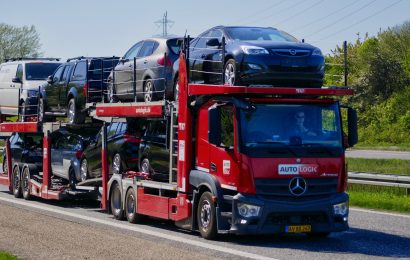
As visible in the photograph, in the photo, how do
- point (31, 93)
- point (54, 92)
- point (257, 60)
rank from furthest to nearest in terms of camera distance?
point (31, 93), point (54, 92), point (257, 60)

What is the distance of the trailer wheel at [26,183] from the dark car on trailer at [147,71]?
502cm

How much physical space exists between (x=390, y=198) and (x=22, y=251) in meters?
10.2

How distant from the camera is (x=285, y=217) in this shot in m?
14.9

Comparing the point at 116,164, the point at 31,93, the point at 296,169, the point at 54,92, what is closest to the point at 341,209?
the point at 296,169

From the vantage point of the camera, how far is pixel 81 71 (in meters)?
22.2

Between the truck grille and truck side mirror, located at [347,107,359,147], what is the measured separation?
29.5 inches

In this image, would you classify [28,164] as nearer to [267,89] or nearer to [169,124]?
[169,124]

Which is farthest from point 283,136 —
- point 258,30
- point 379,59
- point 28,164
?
point 379,59

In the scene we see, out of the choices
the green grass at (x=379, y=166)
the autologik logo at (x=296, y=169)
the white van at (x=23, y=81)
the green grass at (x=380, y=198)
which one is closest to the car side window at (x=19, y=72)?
the white van at (x=23, y=81)

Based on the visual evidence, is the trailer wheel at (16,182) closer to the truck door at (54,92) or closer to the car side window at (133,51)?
the truck door at (54,92)

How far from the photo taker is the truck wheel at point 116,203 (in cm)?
1933

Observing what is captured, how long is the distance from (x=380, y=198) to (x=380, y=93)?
38.3m

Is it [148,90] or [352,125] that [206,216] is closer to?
[352,125]

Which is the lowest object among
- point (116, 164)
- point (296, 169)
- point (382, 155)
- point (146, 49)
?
point (382, 155)
